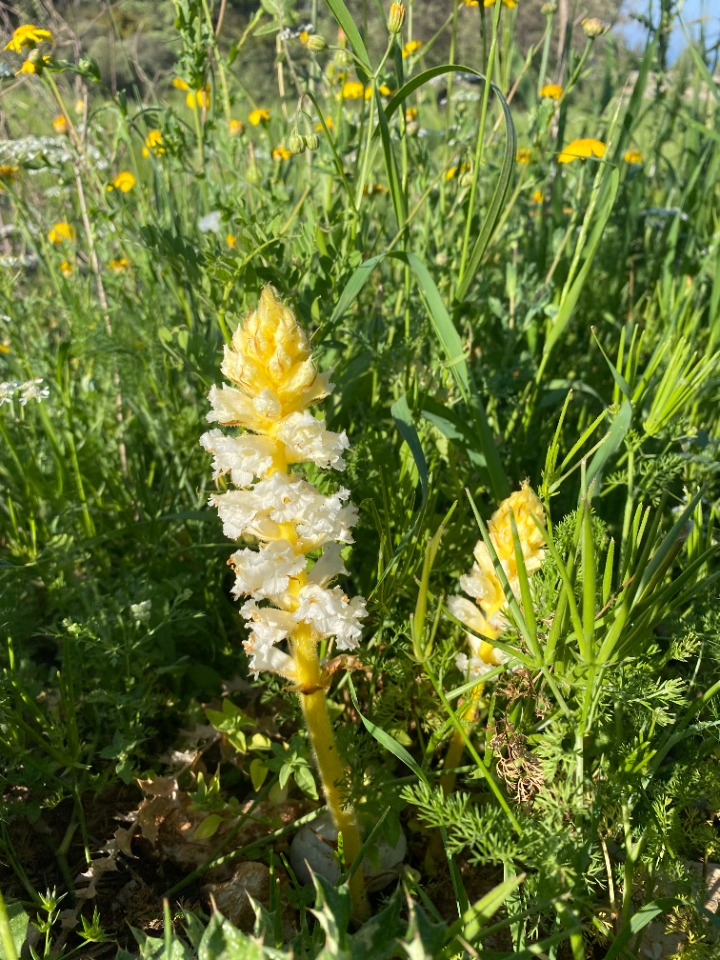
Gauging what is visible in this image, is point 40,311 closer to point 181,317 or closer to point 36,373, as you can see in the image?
point 36,373

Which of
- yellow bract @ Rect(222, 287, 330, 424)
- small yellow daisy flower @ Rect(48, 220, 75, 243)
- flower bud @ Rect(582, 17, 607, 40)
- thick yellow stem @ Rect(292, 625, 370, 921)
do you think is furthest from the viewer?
small yellow daisy flower @ Rect(48, 220, 75, 243)

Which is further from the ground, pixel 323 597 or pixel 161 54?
pixel 161 54

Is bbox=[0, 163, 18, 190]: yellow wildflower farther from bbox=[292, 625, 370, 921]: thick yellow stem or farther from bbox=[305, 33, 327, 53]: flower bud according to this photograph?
bbox=[292, 625, 370, 921]: thick yellow stem

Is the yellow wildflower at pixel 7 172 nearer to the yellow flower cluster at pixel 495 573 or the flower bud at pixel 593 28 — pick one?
the flower bud at pixel 593 28

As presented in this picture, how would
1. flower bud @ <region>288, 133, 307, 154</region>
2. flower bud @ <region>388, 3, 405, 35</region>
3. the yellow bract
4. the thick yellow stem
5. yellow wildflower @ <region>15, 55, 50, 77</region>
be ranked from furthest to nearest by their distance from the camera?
yellow wildflower @ <region>15, 55, 50, 77</region>
flower bud @ <region>288, 133, 307, 154</region>
flower bud @ <region>388, 3, 405, 35</region>
the thick yellow stem
the yellow bract

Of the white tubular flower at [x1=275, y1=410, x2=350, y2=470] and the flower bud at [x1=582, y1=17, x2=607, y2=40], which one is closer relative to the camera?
the white tubular flower at [x1=275, y1=410, x2=350, y2=470]

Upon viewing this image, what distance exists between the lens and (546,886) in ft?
3.45

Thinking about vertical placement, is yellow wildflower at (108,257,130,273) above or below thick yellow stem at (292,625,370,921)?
above

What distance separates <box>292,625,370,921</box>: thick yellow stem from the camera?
1.24 m

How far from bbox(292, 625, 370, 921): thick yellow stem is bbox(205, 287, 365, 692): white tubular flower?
0.04m

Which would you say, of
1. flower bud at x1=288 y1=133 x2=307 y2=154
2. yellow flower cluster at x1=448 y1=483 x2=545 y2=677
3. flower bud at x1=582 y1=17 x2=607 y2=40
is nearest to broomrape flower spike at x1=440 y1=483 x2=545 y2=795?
yellow flower cluster at x1=448 y1=483 x2=545 y2=677

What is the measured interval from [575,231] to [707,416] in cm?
101

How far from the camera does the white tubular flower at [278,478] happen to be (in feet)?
3.59

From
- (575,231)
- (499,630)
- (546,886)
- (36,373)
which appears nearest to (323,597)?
(499,630)
